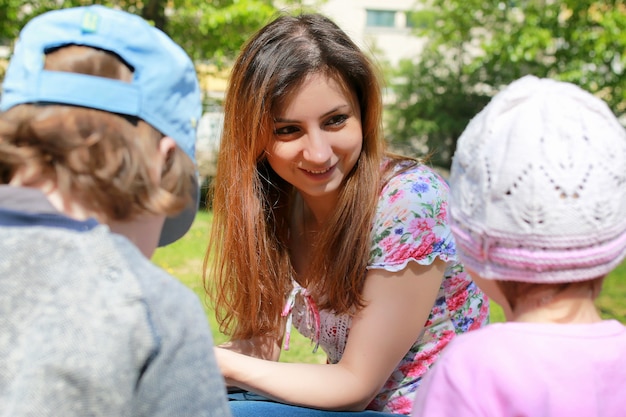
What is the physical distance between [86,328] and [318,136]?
1.26 meters

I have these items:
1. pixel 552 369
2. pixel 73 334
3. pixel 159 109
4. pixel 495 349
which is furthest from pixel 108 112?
pixel 552 369

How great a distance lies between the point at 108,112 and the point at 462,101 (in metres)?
15.8

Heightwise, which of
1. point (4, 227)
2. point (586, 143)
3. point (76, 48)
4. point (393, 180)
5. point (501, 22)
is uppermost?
point (76, 48)

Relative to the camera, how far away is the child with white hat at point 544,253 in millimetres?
1408

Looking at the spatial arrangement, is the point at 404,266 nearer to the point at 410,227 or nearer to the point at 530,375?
the point at 410,227

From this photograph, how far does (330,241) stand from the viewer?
8.19 feet

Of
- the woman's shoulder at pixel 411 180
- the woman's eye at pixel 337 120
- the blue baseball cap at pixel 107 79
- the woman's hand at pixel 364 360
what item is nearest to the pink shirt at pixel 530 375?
the blue baseball cap at pixel 107 79

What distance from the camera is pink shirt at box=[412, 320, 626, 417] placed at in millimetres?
1399

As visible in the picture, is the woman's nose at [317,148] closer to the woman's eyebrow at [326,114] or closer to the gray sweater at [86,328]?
the woman's eyebrow at [326,114]

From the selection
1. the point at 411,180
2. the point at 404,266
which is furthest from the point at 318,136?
the point at 404,266

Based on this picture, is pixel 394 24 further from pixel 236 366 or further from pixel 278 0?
pixel 236 366

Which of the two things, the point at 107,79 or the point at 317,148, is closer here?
the point at 107,79

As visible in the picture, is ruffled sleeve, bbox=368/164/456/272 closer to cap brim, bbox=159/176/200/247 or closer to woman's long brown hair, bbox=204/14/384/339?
woman's long brown hair, bbox=204/14/384/339

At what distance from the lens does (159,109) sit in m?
1.53
